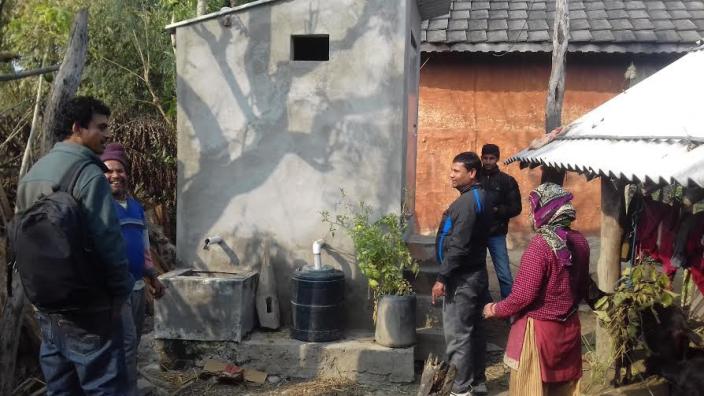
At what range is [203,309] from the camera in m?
5.87

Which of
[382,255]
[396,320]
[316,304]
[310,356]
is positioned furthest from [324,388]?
[382,255]

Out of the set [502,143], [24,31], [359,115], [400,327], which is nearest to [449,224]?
[400,327]

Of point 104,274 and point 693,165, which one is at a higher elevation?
point 693,165

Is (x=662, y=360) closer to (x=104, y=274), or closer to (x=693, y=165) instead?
(x=693, y=165)

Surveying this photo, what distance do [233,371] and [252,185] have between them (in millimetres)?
1857

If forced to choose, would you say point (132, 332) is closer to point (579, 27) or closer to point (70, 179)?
point (70, 179)

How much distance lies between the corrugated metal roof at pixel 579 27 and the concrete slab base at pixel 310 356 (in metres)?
6.15

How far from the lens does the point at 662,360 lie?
16.0ft

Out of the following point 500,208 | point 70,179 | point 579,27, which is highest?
point 579,27

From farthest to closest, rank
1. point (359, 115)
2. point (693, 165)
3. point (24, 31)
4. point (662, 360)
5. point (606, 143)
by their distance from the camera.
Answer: point (24, 31)
point (359, 115)
point (662, 360)
point (606, 143)
point (693, 165)

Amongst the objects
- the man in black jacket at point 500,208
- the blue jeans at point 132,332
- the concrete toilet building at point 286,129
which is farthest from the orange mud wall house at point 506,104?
the blue jeans at point 132,332

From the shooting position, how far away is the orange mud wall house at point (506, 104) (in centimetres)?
1052

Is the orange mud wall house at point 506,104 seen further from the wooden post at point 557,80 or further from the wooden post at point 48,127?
the wooden post at point 48,127

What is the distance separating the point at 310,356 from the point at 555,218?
2.98 m
